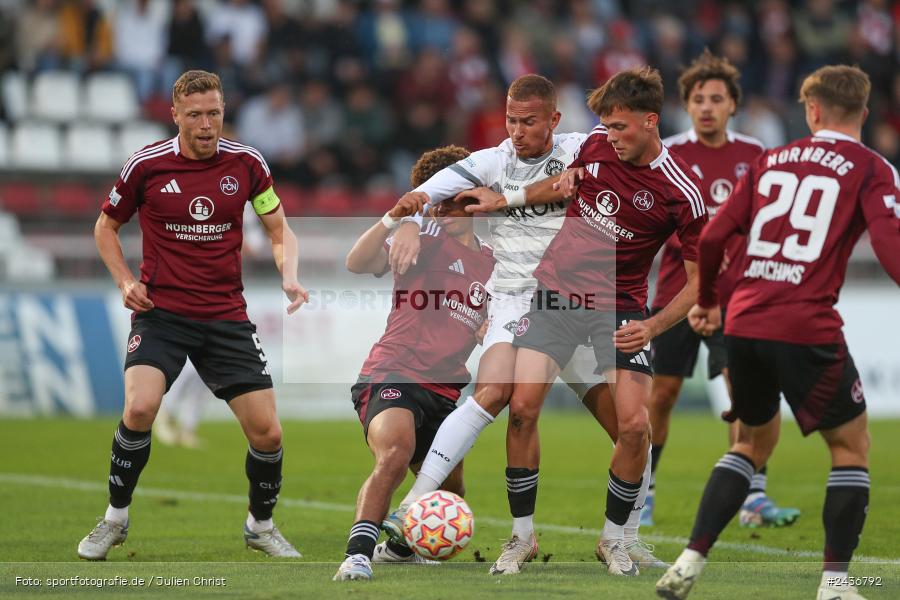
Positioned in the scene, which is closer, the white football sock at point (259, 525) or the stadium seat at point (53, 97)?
the white football sock at point (259, 525)

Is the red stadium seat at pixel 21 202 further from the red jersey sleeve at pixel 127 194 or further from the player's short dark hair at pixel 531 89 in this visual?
the player's short dark hair at pixel 531 89

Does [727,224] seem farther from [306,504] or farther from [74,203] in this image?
[74,203]

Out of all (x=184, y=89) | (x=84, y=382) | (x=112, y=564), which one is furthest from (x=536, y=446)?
(x=84, y=382)

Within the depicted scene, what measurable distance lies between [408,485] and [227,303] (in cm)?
371

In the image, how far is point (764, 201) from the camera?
5621mm

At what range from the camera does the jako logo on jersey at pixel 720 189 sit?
909 cm

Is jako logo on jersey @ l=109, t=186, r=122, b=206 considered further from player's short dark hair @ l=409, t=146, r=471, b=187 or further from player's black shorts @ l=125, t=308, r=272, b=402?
player's short dark hair @ l=409, t=146, r=471, b=187

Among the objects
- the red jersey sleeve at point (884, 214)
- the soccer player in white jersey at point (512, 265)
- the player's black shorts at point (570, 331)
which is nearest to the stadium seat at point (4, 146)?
the soccer player in white jersey at point (512, 265)

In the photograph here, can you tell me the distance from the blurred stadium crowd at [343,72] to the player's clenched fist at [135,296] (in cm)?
1014

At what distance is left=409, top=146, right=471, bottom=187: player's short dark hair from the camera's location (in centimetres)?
719

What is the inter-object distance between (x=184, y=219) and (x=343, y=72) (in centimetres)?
1296

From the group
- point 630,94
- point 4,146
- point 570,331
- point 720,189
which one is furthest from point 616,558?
point 4,146

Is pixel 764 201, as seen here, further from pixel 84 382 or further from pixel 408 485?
pixel 84 382

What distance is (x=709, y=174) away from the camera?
9.13m
